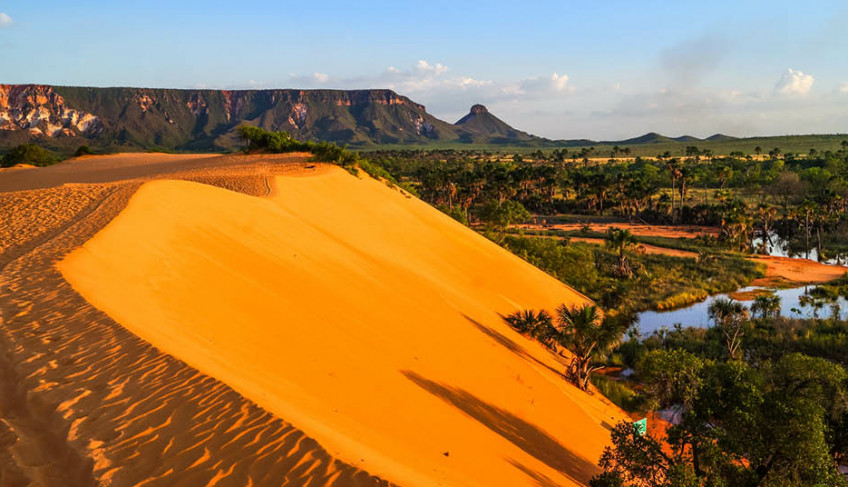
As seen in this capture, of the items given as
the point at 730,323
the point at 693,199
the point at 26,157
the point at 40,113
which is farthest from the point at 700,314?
the point at 40,113

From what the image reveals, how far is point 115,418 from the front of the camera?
5.59 meters

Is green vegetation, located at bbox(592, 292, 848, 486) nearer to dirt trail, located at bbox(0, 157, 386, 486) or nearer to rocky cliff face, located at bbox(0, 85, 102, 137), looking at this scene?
dirt trail, located at bbox(0, 157, 386, 486)

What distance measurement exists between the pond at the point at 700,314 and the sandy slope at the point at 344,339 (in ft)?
34.1

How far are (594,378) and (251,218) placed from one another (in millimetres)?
13826

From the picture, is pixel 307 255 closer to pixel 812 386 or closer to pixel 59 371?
pixel 59 371

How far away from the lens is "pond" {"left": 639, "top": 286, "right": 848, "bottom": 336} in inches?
1032

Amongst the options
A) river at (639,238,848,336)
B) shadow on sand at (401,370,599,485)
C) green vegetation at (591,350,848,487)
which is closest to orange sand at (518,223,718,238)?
river at (639,238,848,336)

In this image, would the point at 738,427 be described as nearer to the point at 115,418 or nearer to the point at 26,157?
the point at 115,418

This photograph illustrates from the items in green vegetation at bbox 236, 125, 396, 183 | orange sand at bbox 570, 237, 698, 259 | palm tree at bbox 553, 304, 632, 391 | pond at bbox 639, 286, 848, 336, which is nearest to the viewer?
palm tree at bbox 553, 304, 632, 391

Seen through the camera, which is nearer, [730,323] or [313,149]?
[730,323]

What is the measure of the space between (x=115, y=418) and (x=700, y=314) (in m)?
30.0

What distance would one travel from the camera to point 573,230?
5425 centimetres

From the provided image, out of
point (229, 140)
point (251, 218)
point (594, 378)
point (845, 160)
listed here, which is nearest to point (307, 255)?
point (251, 218)

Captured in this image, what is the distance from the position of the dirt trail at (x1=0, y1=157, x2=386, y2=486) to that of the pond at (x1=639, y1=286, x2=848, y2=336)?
22533 millimetres
